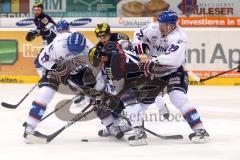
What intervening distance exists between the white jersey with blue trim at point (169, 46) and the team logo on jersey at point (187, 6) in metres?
5.73

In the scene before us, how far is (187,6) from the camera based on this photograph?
12.0 metres

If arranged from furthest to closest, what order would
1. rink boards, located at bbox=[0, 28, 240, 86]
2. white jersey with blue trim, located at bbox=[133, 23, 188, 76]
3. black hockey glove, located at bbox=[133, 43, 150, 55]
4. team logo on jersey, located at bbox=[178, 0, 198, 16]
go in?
team logo on jersey, located at bbox=[178, 0, 198, 16] → rink boards, located at bbox=[0, 28, 240, 86] → black hockey glove, located at bbox=[133, 43, 150, 55] → white jersey with blue trim, located at bbox=[133, 23, 188, 76]

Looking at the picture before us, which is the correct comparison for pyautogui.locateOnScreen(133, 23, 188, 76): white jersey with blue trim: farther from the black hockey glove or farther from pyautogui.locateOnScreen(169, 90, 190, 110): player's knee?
pyautogui.locateOnScreen(169, 90, 190, 110): player's knee

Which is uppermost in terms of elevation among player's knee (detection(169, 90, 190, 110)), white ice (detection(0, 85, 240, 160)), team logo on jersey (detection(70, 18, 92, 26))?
team logo on jersey (detection(70, 18, 92, 26))

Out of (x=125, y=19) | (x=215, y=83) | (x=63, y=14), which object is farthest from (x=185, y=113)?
(x=63, y=14)

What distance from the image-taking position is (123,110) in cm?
609

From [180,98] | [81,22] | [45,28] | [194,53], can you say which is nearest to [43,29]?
[45,28]

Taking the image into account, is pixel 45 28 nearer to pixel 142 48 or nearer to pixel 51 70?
pixel 142 48

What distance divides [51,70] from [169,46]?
1.06 m

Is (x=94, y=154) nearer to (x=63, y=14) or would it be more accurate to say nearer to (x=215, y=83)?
(x=215, y=83)

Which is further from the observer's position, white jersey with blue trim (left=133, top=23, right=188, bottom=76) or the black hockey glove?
the black hockey glove

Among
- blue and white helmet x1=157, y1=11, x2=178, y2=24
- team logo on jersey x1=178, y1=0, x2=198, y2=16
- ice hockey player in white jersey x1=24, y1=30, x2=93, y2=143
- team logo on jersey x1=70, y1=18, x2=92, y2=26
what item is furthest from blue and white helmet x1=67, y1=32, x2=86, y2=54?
team logo on jersey x1=178, y1=0, x2=198, y2=16

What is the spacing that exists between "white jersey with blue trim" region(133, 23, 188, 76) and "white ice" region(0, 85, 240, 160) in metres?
0.72

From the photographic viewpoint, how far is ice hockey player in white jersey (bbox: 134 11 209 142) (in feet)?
18.4
